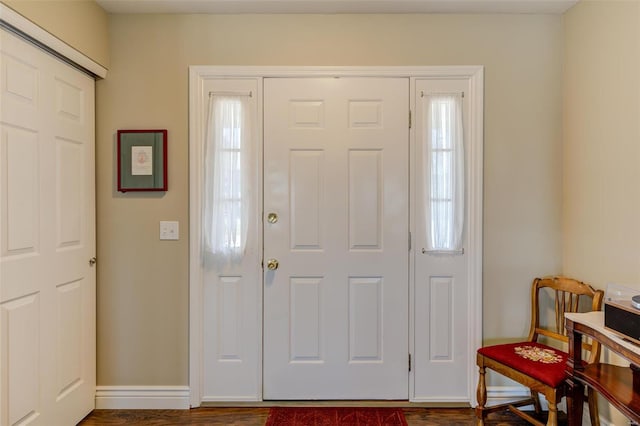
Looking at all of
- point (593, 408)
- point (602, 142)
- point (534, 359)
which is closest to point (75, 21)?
point (602, 142)

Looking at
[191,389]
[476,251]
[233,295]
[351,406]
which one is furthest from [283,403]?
[476,251]

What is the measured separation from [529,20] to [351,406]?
2646 millimetres

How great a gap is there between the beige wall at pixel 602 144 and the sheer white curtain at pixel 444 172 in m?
0.66

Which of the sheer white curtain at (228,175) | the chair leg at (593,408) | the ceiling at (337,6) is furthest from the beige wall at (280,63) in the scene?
the chair leg at (593,408)

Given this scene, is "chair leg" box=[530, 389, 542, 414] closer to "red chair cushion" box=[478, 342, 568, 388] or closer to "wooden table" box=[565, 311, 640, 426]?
"red chair cushion" box=[478, 342, 568, 388]

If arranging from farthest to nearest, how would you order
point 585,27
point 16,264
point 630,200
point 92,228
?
point 92,228, point 585,27, point 630,200, point 16,264

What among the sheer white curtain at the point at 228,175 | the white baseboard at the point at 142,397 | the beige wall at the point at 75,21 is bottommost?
the white baseboard at the point at 142,397

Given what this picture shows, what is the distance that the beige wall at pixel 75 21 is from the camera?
5.52 feet

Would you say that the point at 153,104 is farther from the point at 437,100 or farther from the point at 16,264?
the point at 437,100

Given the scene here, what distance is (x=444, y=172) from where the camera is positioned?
89.1 inches

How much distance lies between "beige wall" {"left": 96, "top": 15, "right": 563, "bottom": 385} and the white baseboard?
6 centimetres

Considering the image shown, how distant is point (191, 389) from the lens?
229cm

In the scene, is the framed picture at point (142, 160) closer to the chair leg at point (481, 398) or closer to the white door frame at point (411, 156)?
the white door frame at point (411, 156)

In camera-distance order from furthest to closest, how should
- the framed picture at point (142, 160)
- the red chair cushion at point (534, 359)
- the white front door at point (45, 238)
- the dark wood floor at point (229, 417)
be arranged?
1. the framed picture at point (142, 160)
2. the dark wood floor at point (229, 417)
3. the red chair cushion at point (534, 359)
4. the white front door at point (45, 238)
